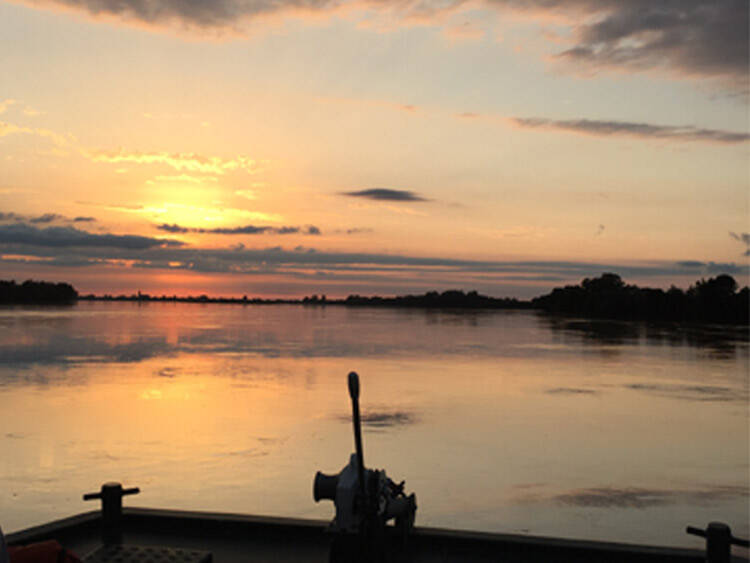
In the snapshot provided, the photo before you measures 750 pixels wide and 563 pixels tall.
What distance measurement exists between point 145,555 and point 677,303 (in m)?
115

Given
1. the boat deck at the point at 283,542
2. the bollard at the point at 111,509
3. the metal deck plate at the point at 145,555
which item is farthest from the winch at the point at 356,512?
the bollard at the point at 111,509

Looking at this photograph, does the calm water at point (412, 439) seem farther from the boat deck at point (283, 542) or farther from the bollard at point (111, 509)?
the bollard at point (111, 509)

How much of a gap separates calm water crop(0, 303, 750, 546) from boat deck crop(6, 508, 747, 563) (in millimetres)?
3960

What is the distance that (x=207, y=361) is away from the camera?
31531 millimetres

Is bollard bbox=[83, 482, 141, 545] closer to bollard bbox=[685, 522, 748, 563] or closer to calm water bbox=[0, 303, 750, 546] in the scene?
bollard bbox=[685, 522, 748, 563]

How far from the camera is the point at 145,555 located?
5320 mm

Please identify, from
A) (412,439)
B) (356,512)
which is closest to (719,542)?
(356,512)

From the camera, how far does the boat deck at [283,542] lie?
5566 millimetres

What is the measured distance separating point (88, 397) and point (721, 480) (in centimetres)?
1554

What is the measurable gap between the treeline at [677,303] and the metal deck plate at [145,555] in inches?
3969

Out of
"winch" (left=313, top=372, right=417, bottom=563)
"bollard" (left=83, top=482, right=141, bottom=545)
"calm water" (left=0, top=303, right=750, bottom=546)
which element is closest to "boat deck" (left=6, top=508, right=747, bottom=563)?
"bollard" (left=83, top=482, right=141, bottom=545)

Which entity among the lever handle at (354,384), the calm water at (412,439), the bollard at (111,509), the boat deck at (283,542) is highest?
the lever handle at (354,384)

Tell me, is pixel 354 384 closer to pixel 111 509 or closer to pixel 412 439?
pixel 111 509

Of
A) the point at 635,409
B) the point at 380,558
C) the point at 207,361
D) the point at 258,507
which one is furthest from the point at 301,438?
the point at 207,361
